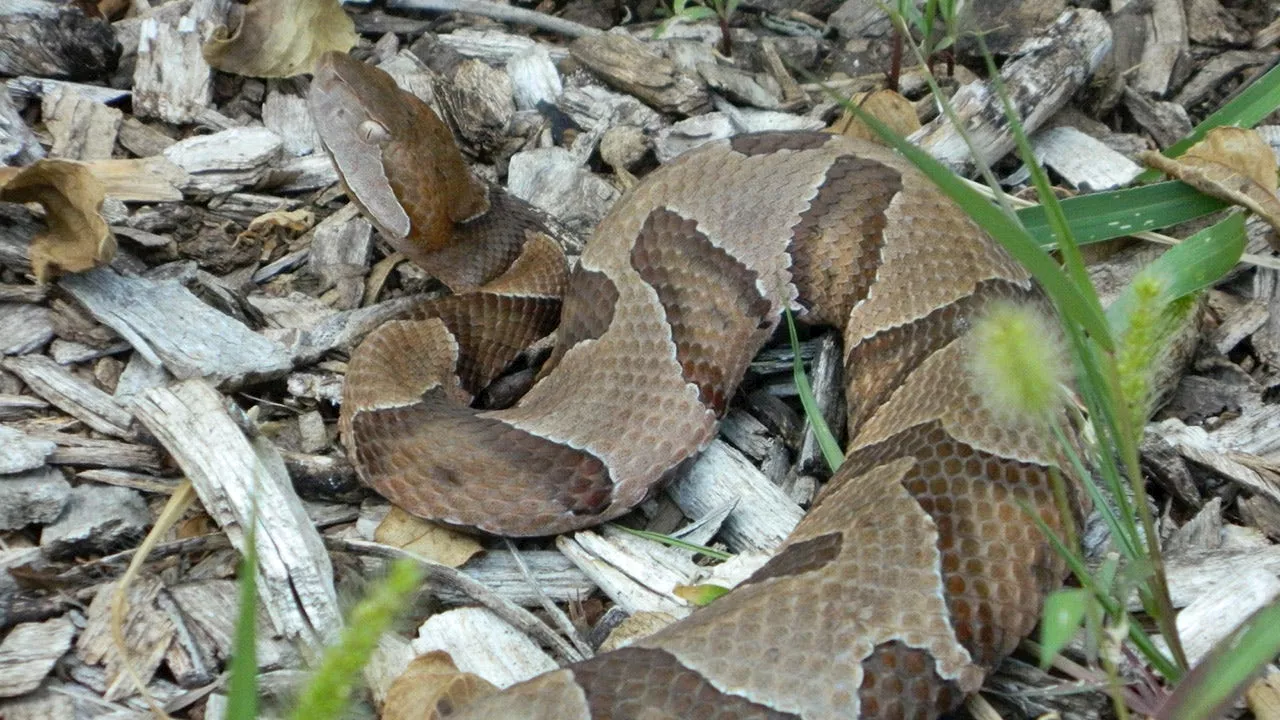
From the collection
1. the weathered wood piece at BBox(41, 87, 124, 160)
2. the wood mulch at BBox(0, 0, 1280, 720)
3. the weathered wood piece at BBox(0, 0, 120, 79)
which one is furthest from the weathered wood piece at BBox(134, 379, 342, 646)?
the weathered wood piece at BBox(0, 0, 120, 79)

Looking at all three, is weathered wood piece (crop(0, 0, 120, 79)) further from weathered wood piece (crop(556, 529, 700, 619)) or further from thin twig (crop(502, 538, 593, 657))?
weathered wood piece (crop(556, 529, 700, 619))

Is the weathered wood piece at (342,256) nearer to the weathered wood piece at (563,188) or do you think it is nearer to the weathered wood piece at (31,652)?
the weathered wood piece at (563,188)

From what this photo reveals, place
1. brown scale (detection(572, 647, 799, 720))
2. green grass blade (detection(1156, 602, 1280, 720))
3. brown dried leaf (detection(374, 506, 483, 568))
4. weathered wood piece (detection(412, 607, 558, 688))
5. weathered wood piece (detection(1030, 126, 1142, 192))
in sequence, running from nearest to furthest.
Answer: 1. green grass blade (detection(1156, 602, 1280, 720))
2. brown scale (detection(572, 647, 799, 720))
3. weathered wood piece (detection(412, 607, 558, 688))
4. brown dried leaf (detection(374, 506, 483, 568))
5. weathered wood piece (detection(1030, 126, 1142, 192))

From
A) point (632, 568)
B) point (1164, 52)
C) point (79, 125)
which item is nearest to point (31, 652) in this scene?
point (632, 568)

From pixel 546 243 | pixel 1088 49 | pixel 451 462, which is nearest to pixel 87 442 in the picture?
pixel 451 462

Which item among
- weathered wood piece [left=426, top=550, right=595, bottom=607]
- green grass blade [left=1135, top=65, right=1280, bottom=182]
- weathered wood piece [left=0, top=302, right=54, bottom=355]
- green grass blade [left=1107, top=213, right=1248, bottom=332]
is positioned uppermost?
green grass blade [left=1135, top=65, right=1280, bottom=182]

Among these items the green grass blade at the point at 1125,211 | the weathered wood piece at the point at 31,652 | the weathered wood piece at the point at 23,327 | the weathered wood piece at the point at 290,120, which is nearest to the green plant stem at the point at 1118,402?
the green grass blade at the point at 1125,211

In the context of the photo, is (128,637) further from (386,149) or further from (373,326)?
(386,149)
